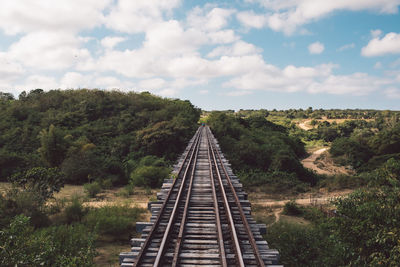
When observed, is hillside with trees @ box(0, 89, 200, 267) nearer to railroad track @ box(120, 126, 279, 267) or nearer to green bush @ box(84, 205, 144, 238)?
green bush @ box(84, 205, 144, 238)

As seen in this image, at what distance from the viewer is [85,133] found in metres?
29.1

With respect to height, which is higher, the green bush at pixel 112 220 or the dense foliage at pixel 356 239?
the dense foliage at pixel 356 239

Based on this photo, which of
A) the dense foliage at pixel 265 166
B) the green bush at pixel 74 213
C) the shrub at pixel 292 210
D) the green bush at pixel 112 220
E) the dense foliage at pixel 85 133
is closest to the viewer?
the green bush at pixel 112 220

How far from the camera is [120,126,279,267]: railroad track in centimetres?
531

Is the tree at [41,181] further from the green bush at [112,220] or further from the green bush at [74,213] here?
the green bush at [112,220]

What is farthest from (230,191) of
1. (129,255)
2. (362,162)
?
(362,162)

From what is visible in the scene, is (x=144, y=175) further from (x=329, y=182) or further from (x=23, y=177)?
(x=329, y=182)

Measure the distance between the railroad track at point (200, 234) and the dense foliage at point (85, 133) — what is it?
40.4ft

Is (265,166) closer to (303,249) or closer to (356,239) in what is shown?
(303,249)

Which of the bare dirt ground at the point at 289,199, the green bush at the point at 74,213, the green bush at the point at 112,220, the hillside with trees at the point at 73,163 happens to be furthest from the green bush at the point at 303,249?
the green bush at the point at 74,213

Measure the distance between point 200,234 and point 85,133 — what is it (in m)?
25.9

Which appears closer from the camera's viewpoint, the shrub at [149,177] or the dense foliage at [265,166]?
the shrub at [149,177]

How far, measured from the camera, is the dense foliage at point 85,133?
21391mm

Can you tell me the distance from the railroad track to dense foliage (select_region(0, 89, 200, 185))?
12.3m
